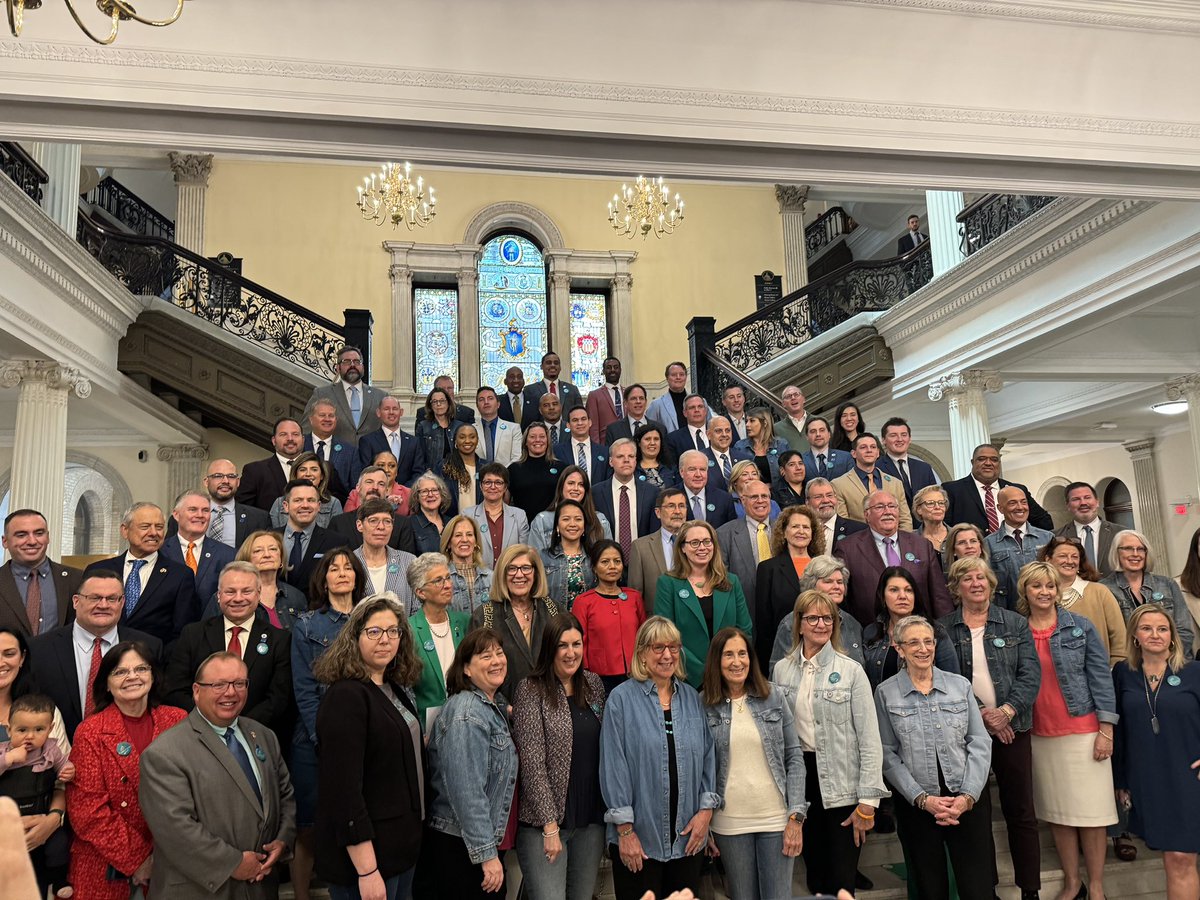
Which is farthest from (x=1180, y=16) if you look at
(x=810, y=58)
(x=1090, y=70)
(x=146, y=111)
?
(x=146, y=111)

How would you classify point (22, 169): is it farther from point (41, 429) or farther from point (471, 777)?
point (471, 777)

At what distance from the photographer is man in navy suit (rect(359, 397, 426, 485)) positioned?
6.38 meters

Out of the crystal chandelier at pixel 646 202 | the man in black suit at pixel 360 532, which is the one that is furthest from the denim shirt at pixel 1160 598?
the crystal chandelier at pixel 646 202

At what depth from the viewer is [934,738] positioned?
385cm

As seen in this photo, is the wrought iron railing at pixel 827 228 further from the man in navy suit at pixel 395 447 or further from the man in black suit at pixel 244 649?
the man in black suit at pixel 244 649

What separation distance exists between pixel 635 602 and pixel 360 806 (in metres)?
1.63

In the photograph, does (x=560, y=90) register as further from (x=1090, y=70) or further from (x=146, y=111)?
(x=1090, y=70)

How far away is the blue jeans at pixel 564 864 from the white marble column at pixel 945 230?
8.12m

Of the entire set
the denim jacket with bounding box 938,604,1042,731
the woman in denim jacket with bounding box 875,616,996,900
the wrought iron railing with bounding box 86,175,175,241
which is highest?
the wrought iron railing with bounding box 86,175,175,241

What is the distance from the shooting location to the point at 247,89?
14.7 feet

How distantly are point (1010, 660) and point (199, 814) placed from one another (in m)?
3.12

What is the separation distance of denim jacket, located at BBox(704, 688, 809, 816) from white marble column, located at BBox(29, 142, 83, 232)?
7.68 metres

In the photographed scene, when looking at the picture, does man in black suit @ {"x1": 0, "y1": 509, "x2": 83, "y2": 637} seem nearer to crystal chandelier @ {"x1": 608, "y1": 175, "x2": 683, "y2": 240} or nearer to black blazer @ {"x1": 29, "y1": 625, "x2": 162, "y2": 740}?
black blazer @ {"x1": 29, "y1": 625, "x2": 162, "y2": 740}

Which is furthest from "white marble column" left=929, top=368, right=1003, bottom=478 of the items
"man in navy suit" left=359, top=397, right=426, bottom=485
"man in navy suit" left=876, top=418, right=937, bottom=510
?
"man in navy suit" left=359, top=397, right=426, bottom=485
